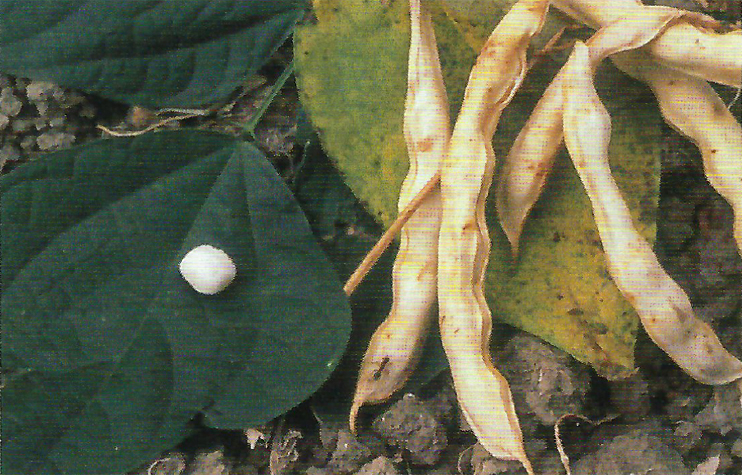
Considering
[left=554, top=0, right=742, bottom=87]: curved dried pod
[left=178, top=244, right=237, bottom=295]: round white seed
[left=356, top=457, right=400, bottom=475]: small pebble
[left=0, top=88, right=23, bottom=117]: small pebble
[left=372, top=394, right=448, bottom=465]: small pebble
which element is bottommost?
[left=356, top=457, right=400, bottom=475]: small pebble

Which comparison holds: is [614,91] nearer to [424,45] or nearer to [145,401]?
[424,45]

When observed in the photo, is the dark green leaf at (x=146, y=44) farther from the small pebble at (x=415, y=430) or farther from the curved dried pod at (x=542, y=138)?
the small pebble at (x=415, y=430)

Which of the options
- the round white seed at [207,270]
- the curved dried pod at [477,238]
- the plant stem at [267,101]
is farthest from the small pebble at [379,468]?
the plant stem at [267,101]

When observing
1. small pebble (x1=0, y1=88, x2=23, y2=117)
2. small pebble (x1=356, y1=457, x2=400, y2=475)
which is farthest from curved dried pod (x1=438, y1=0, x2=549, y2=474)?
small pebble (x1=0, y1=88, x2=23, y2=117)

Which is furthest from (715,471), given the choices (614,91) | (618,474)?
(614,91)

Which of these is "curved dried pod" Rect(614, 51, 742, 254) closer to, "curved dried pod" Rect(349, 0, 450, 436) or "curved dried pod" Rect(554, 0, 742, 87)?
"curved dried pod" Rect(554, 0, 742, 87)
